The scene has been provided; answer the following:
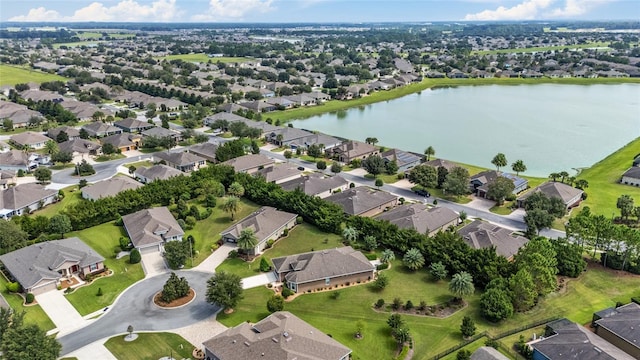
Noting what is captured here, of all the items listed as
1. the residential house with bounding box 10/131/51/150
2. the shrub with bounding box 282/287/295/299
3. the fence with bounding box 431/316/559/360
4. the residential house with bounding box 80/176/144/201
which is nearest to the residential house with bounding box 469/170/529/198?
the fence with bounding box 431/316/559/360

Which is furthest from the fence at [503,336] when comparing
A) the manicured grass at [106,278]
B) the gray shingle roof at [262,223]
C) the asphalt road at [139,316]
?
the manicured grass at [106,278]

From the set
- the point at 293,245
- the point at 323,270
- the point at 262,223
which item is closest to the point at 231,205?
the point at 262,223

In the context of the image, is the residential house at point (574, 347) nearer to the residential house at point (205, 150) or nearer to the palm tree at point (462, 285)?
the palm tree at point (462, 285)

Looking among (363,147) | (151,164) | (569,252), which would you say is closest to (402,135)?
(363,147)

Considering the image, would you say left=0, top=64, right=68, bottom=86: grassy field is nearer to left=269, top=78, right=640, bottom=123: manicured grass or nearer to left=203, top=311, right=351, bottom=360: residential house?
left=269, top=78, right=640, bottom=123: manicured grass

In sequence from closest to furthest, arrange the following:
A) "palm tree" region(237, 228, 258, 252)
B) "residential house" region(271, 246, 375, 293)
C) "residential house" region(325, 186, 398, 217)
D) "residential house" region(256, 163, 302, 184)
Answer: "residential house" region(271, 246, 375, 293)
"palm tree" region(237, 228, 258, 252)
"residential house" region(325, 186, 398, 217)
"residential house" region(256, 163, 302, 184)

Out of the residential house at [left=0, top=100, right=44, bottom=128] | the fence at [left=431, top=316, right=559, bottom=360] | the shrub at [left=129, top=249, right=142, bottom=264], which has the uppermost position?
the residential house at [left=0, top=100, right=44, bottom=128]

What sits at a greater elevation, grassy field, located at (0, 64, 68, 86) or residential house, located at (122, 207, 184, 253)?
grassy field, located at (0, 64, 68, 86)
